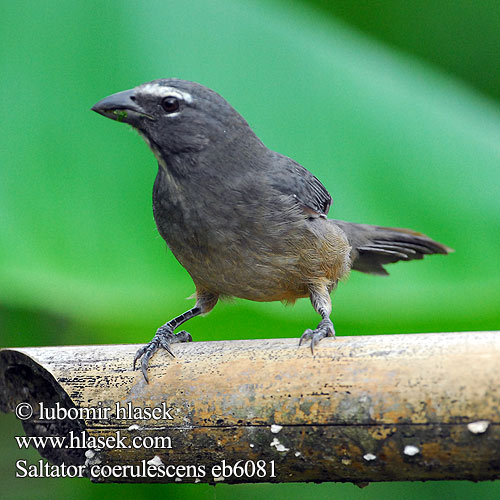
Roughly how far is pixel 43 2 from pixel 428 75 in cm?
289

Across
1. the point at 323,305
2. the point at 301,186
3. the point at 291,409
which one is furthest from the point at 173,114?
the point at 291,409

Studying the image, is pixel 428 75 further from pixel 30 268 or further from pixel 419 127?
pixel 30 268

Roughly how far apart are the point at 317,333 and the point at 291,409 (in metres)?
0.67

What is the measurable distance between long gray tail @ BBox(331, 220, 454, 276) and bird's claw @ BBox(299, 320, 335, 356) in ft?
4.01

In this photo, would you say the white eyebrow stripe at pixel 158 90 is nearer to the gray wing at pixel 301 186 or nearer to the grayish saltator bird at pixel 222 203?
the grayish saltator bird at pixel 222 203

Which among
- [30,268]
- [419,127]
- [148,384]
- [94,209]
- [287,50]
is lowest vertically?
[148,384]

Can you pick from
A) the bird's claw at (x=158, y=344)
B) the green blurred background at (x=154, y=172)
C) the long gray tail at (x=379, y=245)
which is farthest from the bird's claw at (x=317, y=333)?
the long gray tail at (x=379, y=245)

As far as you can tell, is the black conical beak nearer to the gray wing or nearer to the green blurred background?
the gray wing

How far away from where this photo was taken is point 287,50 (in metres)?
5.49

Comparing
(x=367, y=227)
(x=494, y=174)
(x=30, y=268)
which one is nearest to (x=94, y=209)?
(x=30, y=268)

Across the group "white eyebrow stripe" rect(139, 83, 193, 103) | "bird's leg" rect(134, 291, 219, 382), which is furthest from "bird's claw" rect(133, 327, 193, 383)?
"white eyebrow stripe" rect(139, 83, 193, 103)

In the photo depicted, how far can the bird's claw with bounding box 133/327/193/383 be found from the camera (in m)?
3.19

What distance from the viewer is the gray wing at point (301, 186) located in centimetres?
418

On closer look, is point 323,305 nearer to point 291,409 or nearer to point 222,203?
point 222,203
